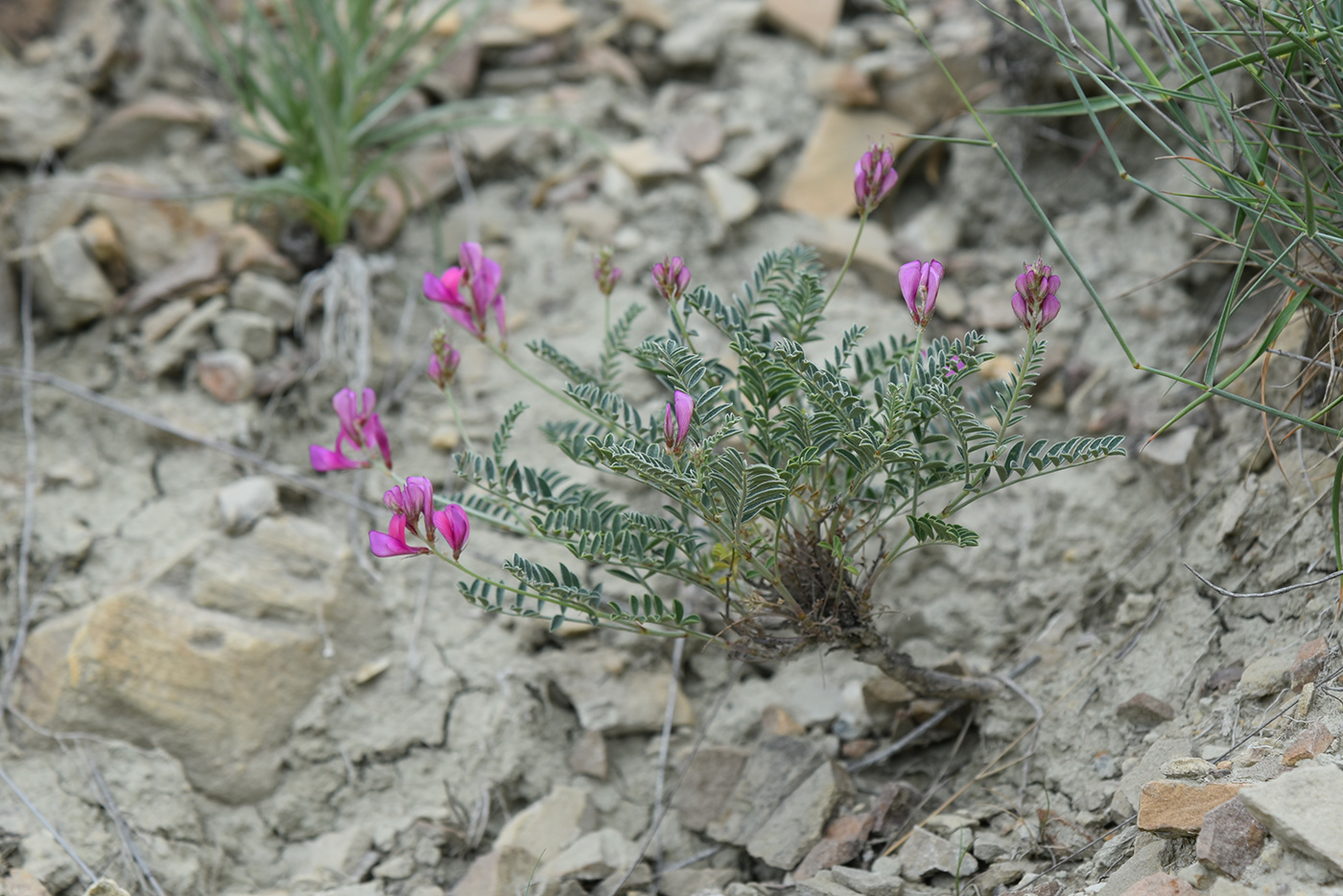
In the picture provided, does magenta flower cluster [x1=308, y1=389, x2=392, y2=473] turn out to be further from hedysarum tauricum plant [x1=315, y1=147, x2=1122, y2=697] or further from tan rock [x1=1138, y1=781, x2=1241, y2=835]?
tan rock [x1=1138, y1=781, x2=1241, y2=835]

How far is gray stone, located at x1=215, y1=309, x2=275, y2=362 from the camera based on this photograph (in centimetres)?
254

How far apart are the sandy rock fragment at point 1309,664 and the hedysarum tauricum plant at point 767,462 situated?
16.3 inches

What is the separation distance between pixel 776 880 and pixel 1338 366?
4.02 ft

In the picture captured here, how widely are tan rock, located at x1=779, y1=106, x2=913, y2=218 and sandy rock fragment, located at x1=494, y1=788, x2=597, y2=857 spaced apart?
5.59ft

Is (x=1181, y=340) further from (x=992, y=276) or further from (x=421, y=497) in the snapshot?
(x=421, y=497)

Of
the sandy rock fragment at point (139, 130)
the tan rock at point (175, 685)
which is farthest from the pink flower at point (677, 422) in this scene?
the sandy rock fragment at point (139, 130)

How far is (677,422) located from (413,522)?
1.31ft

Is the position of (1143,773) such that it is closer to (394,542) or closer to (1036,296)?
(1036,296)

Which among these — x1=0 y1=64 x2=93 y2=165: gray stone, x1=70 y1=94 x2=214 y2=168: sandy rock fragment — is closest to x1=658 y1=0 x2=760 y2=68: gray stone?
x1=70 y1=94 x2=214 y2=168: sandy rock fragment

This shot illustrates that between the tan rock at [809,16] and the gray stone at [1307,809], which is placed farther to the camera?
the tan rock at [809,16]

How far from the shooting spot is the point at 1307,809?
3.79 feet

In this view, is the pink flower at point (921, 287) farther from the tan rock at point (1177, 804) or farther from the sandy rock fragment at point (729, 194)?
the sandy rock fragment at point (729, 194)

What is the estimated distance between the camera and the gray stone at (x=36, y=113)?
8.84 ft

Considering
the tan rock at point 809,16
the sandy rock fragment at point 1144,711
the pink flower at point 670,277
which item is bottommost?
the sandy rock fragment at point 1144,711
